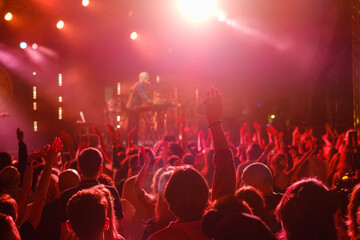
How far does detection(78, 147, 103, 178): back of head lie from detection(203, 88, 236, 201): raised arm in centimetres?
121

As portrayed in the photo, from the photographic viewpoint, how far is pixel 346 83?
42.4 ft

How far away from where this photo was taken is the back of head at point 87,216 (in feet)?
6.23

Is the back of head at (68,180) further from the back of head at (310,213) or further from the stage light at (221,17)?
the stage light at (221,17)

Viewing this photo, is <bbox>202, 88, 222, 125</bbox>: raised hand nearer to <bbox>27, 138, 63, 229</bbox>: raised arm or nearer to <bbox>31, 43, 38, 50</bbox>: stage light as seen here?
<bbox>27, 138, 63, 229</bbox>: raised arm

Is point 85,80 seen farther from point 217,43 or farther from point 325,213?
point 325,213

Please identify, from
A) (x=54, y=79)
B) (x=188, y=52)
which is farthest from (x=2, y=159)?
(x=188, y=52)

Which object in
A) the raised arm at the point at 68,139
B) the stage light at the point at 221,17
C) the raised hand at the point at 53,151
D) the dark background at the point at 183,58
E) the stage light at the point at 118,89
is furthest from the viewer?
the stage light at the point at 118,89

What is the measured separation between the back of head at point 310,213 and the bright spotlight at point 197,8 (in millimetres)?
11173

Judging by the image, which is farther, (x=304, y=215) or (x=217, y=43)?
(x=217, y=43)

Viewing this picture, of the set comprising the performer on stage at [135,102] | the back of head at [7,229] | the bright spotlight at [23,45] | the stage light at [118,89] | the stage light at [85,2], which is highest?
the stage light at [85,2]

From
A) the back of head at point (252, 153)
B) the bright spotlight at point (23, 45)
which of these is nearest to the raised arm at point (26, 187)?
the back of head at point (252, 153)

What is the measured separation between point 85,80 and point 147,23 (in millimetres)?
2863

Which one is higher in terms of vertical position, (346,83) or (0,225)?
(346,83)

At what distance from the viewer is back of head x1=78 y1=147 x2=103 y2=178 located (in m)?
3.04
